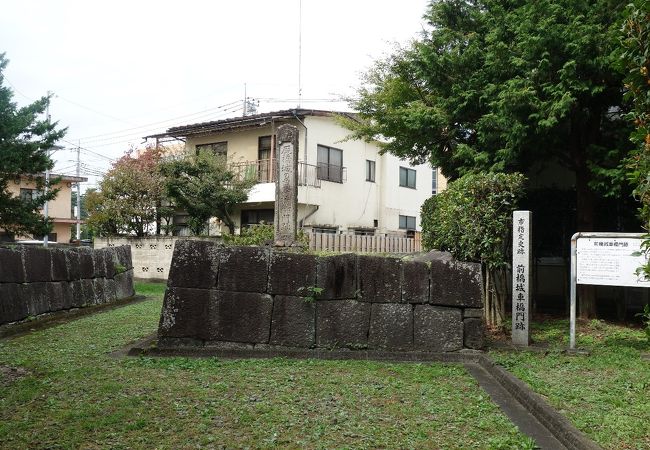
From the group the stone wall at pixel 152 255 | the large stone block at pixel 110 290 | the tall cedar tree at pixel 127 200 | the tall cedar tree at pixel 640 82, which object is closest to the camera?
the tall cedar tree at pixel 640 82

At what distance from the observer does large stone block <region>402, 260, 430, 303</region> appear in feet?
24.2

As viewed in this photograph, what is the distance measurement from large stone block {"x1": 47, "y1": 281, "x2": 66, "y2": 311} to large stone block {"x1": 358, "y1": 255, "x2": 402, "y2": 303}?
6.76m

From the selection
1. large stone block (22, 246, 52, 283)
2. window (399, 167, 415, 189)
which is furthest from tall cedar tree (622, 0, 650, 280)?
window (399, 167, 415, 189)

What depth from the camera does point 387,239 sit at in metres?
19.4

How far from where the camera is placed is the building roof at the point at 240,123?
2148 cm

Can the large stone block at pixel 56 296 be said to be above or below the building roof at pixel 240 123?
below

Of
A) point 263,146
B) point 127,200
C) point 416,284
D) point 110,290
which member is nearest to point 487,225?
point 416,284

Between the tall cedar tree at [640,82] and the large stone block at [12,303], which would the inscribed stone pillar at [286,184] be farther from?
the tall cedar tree at [640,82]

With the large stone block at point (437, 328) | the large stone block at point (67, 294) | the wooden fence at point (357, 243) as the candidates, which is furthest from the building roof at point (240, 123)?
the large stone block at point (437, 328)

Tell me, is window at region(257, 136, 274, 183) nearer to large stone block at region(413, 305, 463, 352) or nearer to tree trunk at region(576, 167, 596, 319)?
tree trunk at region(576, 167, 596, 319)

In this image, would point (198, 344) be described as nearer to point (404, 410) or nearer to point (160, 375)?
point (160, 375)

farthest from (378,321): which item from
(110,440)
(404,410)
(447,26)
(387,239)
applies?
(387,239)

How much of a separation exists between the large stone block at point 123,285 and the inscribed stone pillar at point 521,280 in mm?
10149

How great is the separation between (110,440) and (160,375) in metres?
2.05
